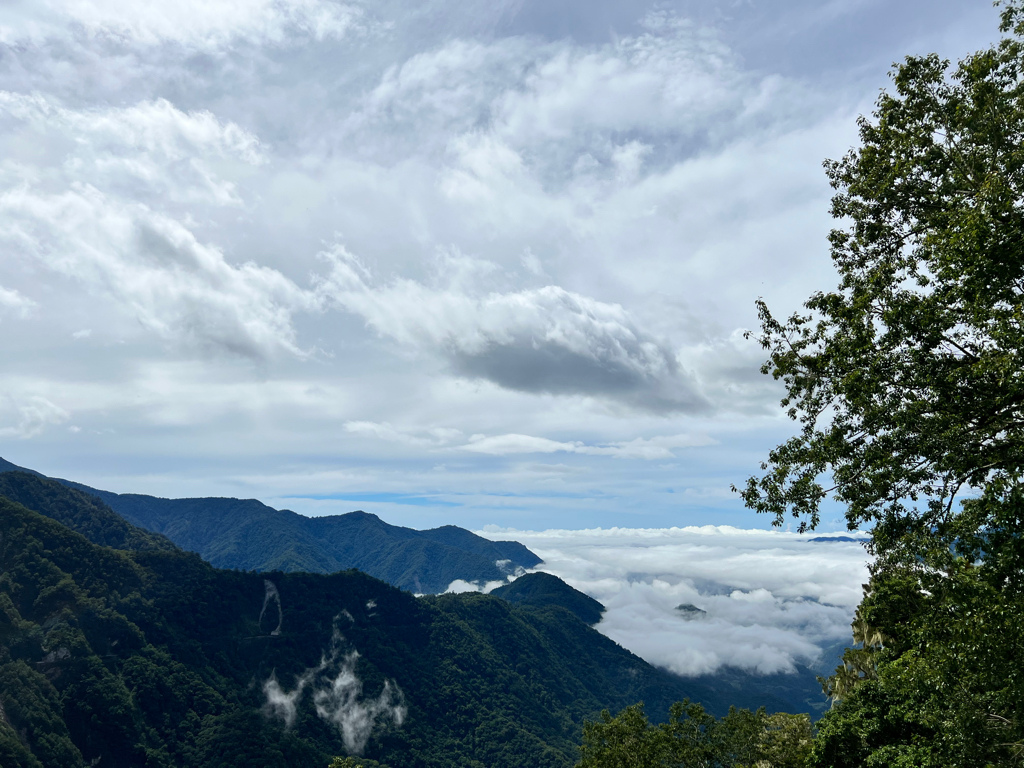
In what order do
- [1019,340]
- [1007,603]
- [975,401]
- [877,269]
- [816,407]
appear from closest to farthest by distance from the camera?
[1019,340], [1007,603], [975,401], [877,269], [816,407]

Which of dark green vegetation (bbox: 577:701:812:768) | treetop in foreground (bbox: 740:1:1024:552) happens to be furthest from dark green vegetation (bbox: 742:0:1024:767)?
dark green vegetation (bbox: 577:701:812:768)

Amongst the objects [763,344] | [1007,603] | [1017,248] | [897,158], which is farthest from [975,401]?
[897,158]

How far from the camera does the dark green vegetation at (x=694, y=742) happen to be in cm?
3600

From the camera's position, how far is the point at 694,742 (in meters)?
38.9

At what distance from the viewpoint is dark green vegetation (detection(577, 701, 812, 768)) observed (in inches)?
1417

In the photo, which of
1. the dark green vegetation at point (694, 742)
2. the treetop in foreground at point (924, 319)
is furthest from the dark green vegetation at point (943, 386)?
the dark green vegetation at point (694, 742)

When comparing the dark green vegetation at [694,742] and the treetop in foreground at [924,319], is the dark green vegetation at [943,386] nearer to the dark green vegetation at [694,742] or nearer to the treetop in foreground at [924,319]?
the treetop in foreground at [924,319]

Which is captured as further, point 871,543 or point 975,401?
point 871,543

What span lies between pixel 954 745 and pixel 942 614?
3613 millimetres

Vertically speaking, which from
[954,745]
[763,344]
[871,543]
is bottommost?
[954,745]

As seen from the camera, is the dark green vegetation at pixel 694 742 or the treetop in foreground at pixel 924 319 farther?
the dark green vegetation at pixel 694 742

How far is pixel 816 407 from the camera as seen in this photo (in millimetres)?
17125

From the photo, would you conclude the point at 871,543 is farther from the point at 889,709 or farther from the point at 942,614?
the point at 889,709

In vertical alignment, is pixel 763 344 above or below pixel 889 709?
above
